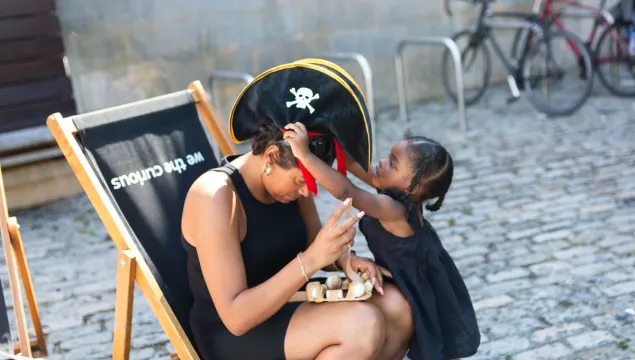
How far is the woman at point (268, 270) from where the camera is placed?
2.60m

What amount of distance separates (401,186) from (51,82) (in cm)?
473

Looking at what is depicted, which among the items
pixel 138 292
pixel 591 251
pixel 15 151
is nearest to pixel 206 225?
pixel 138 292

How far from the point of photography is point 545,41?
8.43 m

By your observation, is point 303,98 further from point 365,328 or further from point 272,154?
point 365,328

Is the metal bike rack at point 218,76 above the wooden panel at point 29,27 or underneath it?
underneath

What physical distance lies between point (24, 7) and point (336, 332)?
16.6 ft

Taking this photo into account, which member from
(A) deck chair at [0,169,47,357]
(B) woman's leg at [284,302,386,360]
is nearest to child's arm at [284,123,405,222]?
(B) woman's leg at [284,302,386,360]

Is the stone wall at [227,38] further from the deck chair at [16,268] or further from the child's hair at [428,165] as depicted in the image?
the child's hair at [428,165]

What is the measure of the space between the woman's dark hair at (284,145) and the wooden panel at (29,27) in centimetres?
471

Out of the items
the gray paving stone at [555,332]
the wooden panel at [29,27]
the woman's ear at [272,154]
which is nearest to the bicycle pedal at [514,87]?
the wooden panel at [29,27]

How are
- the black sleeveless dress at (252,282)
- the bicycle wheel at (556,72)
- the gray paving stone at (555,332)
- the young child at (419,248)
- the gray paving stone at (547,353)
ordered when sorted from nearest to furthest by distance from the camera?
the black sleeveless dress at (252,282) < the young child at (419,248) < the gray paving stone at (547,353) < the gray paving stone at (555,332) < the bicycle wheel at (556,72)

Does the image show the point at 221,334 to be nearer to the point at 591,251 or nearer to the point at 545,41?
the point at 591,251

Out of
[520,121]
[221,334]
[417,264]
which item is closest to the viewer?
[221,334]

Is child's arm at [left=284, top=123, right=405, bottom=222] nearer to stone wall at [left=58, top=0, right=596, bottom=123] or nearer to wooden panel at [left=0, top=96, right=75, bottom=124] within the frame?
wooden panel at [left=0, top=96, right=75, bottom=124]
